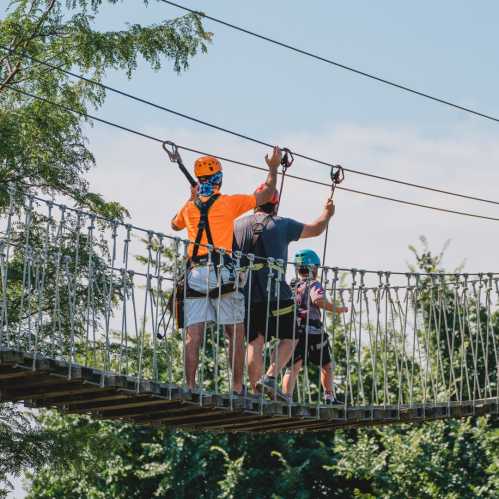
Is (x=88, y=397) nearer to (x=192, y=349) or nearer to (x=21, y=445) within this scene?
(x=192, y=349)

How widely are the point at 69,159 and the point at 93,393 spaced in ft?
23.6

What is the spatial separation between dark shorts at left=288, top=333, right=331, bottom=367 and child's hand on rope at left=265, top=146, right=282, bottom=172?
1.31m

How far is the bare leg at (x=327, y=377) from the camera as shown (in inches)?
360

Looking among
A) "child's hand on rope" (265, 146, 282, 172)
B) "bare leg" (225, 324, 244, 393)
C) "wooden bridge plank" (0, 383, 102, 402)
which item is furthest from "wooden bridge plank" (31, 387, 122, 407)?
"child's hand on rope" (265, 146, 282, 172)

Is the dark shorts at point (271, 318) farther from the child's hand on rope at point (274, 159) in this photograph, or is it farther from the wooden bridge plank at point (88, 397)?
the wooden bridge plank at point (88, 397)

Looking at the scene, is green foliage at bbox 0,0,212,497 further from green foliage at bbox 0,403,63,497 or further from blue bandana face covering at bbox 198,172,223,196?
blue bandana face covering at bbox 198,172,223,196

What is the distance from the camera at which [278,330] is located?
838cm

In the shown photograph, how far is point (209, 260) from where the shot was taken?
7.88 metres

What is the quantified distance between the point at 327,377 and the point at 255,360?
3.64ft

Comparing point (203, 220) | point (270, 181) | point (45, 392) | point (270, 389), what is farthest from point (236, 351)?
point (45, 392)

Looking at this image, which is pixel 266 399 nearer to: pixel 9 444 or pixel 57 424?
pixel 9 444

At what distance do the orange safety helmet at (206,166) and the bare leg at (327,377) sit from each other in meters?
1.86

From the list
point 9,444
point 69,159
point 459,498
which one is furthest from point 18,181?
Result: point 459,498

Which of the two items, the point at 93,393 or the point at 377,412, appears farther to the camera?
the point at 377,412
